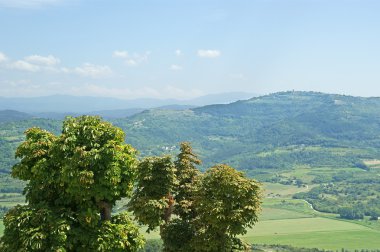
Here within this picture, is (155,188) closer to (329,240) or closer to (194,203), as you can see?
(194,203)

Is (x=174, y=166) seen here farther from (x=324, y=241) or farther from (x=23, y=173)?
(x=324, y=241)

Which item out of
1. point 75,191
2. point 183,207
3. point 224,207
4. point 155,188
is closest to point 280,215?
point 183,207

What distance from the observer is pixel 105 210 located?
70.2 feet

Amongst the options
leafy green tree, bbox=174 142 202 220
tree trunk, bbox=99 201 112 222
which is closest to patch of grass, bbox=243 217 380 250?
leafy green tree, bbox=174 142 202 220

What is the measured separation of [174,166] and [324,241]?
138 meters

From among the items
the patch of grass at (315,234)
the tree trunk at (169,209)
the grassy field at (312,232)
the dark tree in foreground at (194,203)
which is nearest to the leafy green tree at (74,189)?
the dark tree in foreground at (194,203)

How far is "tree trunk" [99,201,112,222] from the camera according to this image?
21031 mm

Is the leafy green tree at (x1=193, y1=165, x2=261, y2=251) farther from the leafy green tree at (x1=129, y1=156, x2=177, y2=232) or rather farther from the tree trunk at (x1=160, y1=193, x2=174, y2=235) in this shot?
the leafy green tree at (x1=129, y1=156, x2=177, y2=232)

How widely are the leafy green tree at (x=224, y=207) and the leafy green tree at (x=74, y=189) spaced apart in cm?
536

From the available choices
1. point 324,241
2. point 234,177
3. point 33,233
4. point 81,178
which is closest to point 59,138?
point 81,178

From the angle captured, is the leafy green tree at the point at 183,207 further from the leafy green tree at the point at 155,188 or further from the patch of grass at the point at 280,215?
the patch of grass at the point at 280,215

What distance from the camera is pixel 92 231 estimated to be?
2033 centimetres

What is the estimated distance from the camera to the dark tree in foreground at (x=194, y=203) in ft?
83.5

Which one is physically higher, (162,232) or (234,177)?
(234,177)
